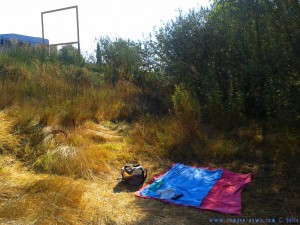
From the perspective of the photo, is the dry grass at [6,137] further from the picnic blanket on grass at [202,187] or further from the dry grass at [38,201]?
the picnic blanket on grass at [202,187]

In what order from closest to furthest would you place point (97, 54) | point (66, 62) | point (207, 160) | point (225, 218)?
point (225, 218) → point (207, 160) → point (66, 62) → point (97, 54)

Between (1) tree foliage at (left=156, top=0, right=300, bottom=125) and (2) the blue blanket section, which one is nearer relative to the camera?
(2) the blue blanket section

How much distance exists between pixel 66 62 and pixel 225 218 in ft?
31.1

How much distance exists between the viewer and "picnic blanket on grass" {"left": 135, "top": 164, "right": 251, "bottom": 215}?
12.9 ft

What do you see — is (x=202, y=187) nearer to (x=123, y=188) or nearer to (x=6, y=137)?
(x=123, y=188)

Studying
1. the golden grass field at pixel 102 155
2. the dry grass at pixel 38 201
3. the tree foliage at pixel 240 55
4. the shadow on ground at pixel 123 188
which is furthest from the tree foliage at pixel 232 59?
the dry grass at pixel 38 201

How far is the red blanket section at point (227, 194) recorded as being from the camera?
380cm

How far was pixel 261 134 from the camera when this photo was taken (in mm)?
6000

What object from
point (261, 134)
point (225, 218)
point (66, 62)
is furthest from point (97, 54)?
point (225, 218)

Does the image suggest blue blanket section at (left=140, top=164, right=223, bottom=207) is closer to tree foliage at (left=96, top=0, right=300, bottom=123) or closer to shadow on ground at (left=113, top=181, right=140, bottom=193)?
shadow on ground at (left=113, top=181, right=140, bottom=193)

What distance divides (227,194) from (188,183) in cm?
63

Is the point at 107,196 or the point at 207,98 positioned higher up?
the point at 207,98

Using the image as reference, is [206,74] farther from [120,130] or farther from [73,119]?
[73,119]

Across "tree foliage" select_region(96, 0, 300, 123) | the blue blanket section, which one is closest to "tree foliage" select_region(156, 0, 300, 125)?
"tree foliage" select_region(96, 0, 300, 123)
